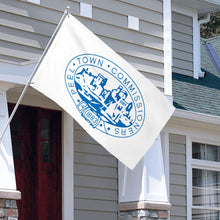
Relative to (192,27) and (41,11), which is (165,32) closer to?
(41,11)

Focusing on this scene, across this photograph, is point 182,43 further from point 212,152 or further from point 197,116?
point 197,116

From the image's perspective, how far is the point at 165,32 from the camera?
11078mm

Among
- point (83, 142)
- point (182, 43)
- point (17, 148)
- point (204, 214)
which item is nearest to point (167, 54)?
point (83, 142)

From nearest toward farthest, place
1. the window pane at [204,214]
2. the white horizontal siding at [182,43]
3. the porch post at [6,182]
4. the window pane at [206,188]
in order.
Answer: the porch post at [6,182], the window pane at [204,214], the window pane at [206,188], the white horizontal siding at [182,43]

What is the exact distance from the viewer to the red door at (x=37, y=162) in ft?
32.2

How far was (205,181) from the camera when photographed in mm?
12273

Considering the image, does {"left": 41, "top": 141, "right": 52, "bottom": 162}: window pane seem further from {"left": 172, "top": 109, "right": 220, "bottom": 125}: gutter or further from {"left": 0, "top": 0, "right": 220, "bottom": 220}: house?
{"left": 172, "top": 109, "right": 220, "bottom": 125}: gutter

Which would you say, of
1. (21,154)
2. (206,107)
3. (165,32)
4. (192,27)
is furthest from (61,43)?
(192,27)

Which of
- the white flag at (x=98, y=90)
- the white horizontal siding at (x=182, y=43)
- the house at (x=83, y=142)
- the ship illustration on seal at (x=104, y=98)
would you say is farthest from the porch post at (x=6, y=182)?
the white horizontal siding at (x=182, y=43)

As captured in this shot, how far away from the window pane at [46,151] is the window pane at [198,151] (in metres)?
3.00

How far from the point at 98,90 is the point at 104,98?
0.12 metres

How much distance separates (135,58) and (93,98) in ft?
8.51

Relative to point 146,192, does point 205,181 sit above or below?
above

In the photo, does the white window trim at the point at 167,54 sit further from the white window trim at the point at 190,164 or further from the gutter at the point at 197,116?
the white window trim at the point at 190,164
